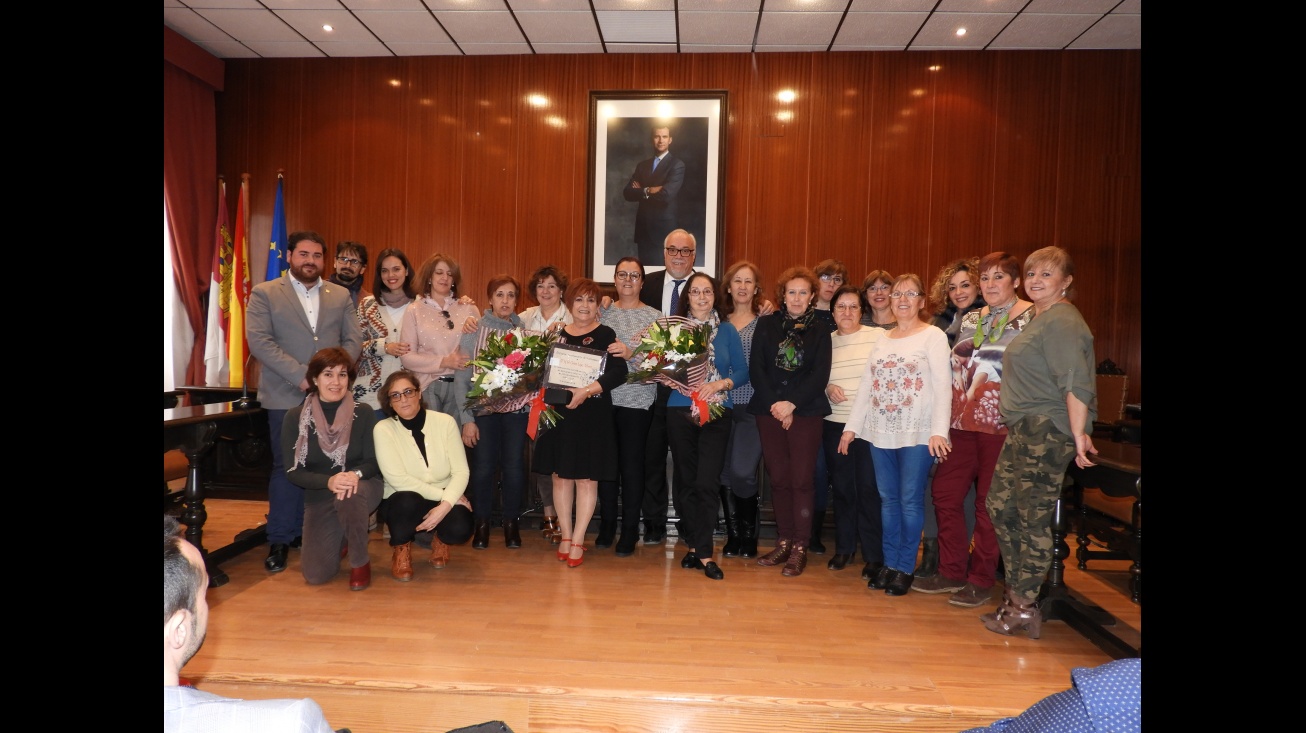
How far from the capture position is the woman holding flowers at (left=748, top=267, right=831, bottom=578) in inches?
143

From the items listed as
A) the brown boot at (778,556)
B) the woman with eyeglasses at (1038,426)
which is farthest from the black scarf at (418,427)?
the woman with eyeglasses at (1038,426)

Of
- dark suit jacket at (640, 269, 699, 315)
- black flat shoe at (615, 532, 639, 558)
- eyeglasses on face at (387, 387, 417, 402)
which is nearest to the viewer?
eyeglasses on face at (387, 387, 417, 402)

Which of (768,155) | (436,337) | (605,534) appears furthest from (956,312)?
(768,155)

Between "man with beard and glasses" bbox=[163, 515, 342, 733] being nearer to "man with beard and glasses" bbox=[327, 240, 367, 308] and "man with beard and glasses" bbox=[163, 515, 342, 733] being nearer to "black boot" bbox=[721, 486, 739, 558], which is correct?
"black boot" bbox=[721, 486, 739, 558]

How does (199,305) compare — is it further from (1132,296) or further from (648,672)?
(1132,296)

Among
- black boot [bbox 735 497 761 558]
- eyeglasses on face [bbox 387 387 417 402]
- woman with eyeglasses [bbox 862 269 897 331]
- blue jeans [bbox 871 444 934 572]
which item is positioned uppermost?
woman with eyeglasses [bbox 862 269 897 331]

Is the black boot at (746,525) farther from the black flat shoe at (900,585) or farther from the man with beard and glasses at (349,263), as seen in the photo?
the man with beard and glasses at (349,263)

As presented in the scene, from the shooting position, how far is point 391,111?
263 inches

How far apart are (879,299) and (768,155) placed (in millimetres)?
3000

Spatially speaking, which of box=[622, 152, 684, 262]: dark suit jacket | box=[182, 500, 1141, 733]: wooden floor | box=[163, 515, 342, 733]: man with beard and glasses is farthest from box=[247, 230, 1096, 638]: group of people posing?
box=[163, 515, 342, 733]: man with beard and glasses

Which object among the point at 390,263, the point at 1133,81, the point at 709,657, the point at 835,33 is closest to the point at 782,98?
the point at 835,33

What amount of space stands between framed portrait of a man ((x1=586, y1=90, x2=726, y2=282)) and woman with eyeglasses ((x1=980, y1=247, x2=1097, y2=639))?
3696mm
